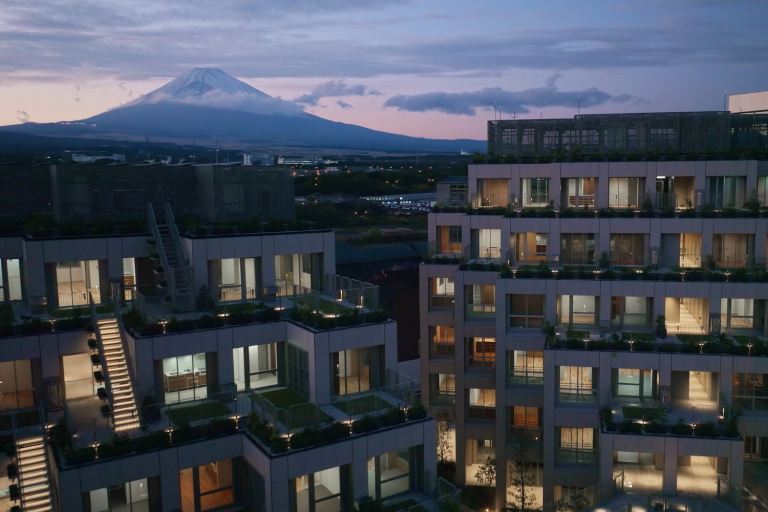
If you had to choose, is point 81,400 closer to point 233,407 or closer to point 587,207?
point 233,407

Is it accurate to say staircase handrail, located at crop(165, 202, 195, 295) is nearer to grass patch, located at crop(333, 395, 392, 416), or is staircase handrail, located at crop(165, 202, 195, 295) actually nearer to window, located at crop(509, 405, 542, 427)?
grass patch, located at crop(333, 395, 392, 416)

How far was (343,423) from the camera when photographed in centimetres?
2238

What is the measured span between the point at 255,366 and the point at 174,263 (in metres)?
5.54

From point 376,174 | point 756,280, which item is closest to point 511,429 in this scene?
point 756,280

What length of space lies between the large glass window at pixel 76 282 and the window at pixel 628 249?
80.1 ft

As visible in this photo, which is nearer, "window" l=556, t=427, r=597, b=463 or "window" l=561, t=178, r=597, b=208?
"window" l=556, t=427, r=597, b=463

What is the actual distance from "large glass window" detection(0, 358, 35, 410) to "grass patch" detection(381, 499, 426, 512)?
542 inches

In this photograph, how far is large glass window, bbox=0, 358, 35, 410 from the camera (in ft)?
82.5

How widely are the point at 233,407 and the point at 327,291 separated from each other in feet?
25.7

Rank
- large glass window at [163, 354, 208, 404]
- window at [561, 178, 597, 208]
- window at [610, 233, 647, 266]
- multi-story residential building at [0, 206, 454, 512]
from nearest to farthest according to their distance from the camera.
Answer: multi-story residential building at [0, 206, 454, 512], large glass window at [163, 354, 208, 404], window at [610, 233, 647, 266], window at [561, 178, 597, 208]

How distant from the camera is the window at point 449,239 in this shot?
42250 mm

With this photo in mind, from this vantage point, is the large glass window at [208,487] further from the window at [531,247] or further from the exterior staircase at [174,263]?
the window at [531,247]

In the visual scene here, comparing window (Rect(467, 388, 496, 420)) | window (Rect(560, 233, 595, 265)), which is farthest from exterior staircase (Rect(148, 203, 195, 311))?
window (Rect(560, 233, 595, 265))

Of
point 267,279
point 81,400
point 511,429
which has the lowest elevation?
point 511,429
